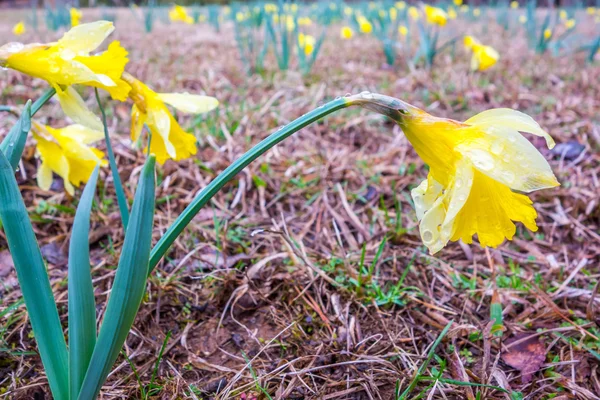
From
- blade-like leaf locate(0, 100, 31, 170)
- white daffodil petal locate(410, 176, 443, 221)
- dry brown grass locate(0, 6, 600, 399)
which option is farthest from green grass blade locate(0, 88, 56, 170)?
white daffodil petal locate(410, 176, 443, 221)

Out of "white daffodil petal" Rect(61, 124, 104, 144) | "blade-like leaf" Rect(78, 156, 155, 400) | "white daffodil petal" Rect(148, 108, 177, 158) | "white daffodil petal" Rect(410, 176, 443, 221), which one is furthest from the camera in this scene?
"white daffodil petal" Rect(61, 124, 104, 144)

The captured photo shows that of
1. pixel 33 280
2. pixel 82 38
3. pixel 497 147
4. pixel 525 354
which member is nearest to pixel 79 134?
pixel 82 38

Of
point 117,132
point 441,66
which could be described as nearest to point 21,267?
point 117,132

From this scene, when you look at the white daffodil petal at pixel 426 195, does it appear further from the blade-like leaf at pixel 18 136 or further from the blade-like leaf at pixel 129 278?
the blade-like leaf at pixel 18 136

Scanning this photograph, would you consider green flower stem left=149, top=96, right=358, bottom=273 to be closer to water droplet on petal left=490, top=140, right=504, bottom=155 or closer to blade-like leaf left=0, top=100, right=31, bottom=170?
water droplet on petal left=490, top=140, right=504, bottom=155

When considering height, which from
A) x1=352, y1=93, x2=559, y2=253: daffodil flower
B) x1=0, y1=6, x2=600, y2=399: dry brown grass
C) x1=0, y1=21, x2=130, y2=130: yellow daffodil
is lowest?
x1=0, y1=6, x2=600, y2=399: dry brown grass

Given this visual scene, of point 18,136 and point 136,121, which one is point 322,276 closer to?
point 136,121

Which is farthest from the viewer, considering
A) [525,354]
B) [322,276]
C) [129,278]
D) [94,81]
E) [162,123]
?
[322,276]

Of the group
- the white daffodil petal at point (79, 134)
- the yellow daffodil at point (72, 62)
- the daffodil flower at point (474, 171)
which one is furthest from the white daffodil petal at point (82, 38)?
the daffodil flower at point (474, 171)
